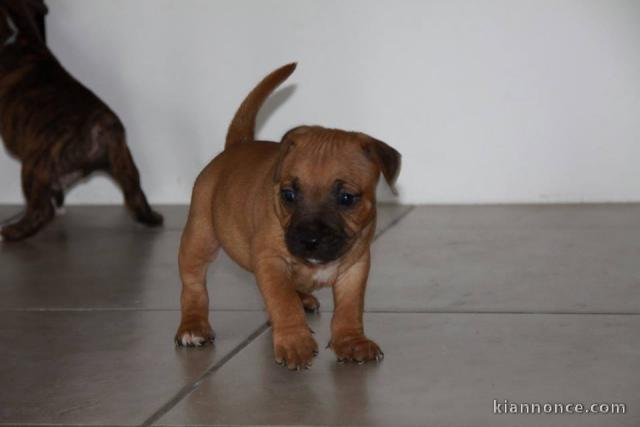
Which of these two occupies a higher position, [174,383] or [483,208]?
[174,383]

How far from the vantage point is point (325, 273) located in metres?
3.27

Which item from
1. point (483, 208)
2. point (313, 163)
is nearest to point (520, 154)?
point (483, 208)

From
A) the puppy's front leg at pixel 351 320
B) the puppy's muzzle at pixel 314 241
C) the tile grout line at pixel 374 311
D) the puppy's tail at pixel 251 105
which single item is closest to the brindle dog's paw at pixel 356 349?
the puppy's front leg at pixel 351 320

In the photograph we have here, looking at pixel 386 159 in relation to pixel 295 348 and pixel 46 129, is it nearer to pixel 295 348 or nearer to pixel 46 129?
pixel 295 348

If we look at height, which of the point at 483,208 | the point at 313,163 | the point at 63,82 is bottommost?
the point at 483,208

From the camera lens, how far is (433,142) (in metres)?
6.37

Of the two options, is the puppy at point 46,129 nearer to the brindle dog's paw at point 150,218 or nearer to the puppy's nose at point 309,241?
the brindle dog's paw at point 150,218

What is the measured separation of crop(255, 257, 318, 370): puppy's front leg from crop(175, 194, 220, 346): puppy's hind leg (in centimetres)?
38

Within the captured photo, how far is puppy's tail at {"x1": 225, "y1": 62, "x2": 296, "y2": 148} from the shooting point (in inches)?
153

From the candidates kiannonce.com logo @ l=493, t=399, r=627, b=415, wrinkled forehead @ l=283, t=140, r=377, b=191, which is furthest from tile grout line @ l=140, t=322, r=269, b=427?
kiannonce.com logo @ l=493, t=399, r=627, b=415

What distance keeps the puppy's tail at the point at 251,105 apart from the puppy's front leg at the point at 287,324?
3.04 ft

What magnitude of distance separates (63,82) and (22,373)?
3.17 metres

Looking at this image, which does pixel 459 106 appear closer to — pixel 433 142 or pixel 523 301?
pixel 433 142

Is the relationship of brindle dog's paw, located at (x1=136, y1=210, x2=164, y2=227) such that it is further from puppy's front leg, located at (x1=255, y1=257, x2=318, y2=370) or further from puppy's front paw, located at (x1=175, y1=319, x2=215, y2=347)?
puppy's front leg, located at (x1=255, y1=257, x2=318, y2=370)
